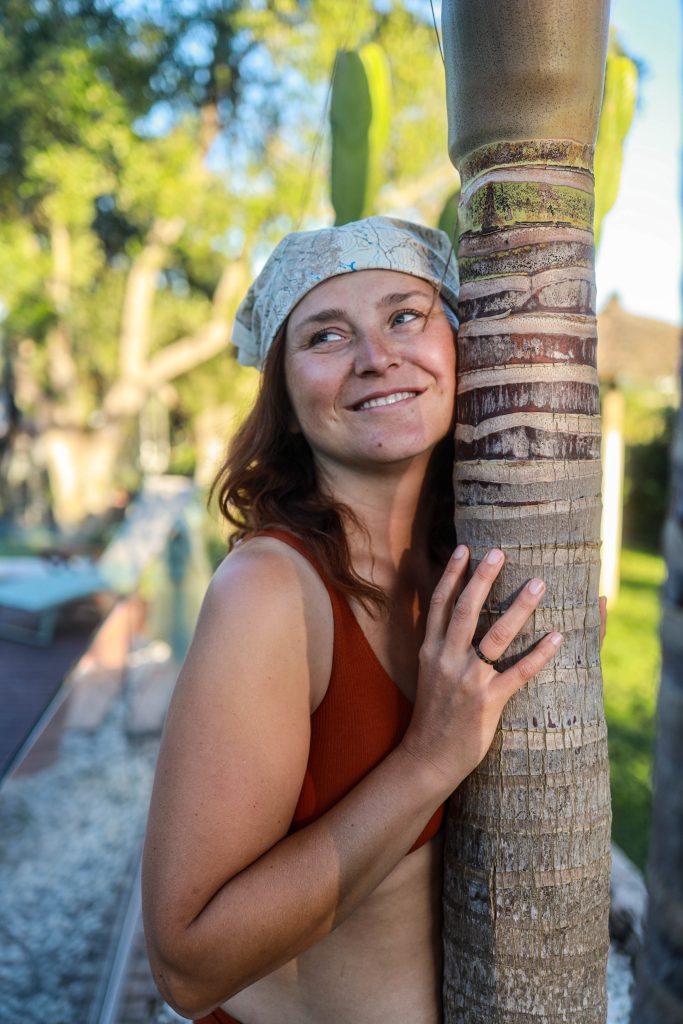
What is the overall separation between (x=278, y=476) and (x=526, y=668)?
883 millimetres

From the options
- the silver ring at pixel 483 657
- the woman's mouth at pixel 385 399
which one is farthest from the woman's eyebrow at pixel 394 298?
the silver ring at pixel 483 657

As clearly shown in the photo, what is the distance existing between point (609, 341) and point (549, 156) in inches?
567

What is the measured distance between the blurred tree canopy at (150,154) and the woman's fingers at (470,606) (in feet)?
28.9

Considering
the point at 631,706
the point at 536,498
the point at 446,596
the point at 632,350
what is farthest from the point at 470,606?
the point at 632,350

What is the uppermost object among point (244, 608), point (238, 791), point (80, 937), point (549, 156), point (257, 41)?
point (257, 41)

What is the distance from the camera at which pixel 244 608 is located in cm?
157

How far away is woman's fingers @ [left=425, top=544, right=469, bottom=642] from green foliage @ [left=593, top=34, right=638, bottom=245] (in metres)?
2.21

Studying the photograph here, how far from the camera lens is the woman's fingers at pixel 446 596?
1605mm

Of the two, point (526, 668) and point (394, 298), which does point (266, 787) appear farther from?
point (394, 298)

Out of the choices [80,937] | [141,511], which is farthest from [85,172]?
[80,937]

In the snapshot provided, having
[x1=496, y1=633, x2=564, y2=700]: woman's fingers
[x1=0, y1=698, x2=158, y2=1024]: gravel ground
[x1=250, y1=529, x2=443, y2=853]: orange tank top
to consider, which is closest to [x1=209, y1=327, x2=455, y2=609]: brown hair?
[x1=250, y1=529, x2=443, y2=853]: orange tank top

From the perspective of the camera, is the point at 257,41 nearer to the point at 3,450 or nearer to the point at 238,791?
the point at 238,791

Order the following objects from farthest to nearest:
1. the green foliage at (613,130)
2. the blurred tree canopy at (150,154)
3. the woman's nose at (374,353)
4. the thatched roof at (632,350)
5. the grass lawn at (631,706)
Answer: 1. the thatched roof at (632,350)
2. the blurred tree canopy at (150,154)
3. the grass lawn at (631,706)
4. the green foliage at (613,130)
5. the woman's nose at (374,353)

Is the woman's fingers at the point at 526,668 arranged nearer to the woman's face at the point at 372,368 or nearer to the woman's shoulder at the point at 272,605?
the woman's shoulder at the point at 272,605
